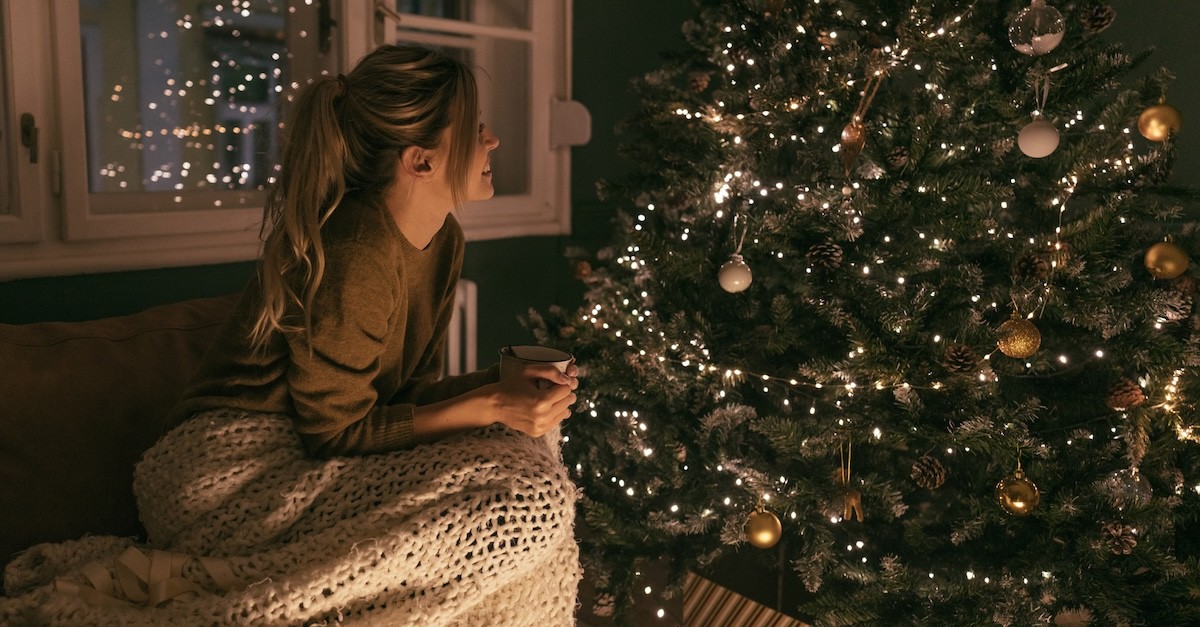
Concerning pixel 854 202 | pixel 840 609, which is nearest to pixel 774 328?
pixel 854 202

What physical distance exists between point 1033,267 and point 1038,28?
0.40 m

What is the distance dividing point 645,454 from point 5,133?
1402 mm

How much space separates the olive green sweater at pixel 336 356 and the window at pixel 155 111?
1.72 feet

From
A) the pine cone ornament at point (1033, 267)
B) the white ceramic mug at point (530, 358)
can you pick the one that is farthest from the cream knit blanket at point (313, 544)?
the pine cone ornament at point (1033, 267)

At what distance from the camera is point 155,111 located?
6.81 ft

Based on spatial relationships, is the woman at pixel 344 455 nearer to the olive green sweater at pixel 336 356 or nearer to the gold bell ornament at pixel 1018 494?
the olive green sweater at pixel 336 356

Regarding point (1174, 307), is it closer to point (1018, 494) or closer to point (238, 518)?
point (1018, 494)

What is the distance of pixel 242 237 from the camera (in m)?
2.15

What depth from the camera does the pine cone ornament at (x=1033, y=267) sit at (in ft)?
5.44

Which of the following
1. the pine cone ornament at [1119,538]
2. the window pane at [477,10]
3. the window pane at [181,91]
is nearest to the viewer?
the pine cone ornament at [1119,538]

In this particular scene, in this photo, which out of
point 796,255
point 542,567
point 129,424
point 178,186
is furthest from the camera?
point 178,186

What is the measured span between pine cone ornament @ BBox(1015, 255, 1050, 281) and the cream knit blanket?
89 centimetres

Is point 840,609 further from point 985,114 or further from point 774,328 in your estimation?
point 985,114

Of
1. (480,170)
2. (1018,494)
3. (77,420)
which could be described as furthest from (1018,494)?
(77,420)
